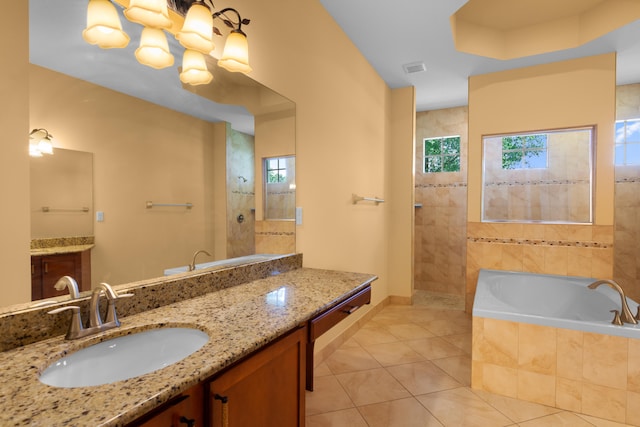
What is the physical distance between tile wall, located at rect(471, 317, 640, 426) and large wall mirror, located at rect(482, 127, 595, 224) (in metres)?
1.83

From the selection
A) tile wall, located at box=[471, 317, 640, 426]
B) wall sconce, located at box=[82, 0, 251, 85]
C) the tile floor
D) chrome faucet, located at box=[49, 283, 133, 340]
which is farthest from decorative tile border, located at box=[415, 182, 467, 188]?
chrome faucet, located at box=[49, 283, 133, 340]

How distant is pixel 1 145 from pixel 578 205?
4.39 metres

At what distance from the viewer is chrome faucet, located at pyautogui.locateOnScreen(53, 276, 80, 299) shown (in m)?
0.99

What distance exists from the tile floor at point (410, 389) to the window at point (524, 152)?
2032 mm

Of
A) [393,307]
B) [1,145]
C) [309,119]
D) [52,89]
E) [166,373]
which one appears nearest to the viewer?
[166,373]

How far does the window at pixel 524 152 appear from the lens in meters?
3.65

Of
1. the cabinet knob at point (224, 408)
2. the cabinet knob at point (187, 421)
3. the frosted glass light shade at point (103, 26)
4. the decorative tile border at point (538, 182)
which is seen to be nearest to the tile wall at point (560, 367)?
the cabinet knob at point (224, 408)

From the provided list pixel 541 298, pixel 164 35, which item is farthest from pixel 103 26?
pixel 541 298

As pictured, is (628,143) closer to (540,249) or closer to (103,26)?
(540,249)

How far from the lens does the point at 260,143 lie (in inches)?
73.0

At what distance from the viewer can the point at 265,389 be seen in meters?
Result: 1.05

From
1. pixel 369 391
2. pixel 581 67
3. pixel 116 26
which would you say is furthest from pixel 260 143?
pixel 581 67

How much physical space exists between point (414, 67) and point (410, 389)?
2961mm

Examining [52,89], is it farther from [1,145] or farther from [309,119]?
[309,119]
